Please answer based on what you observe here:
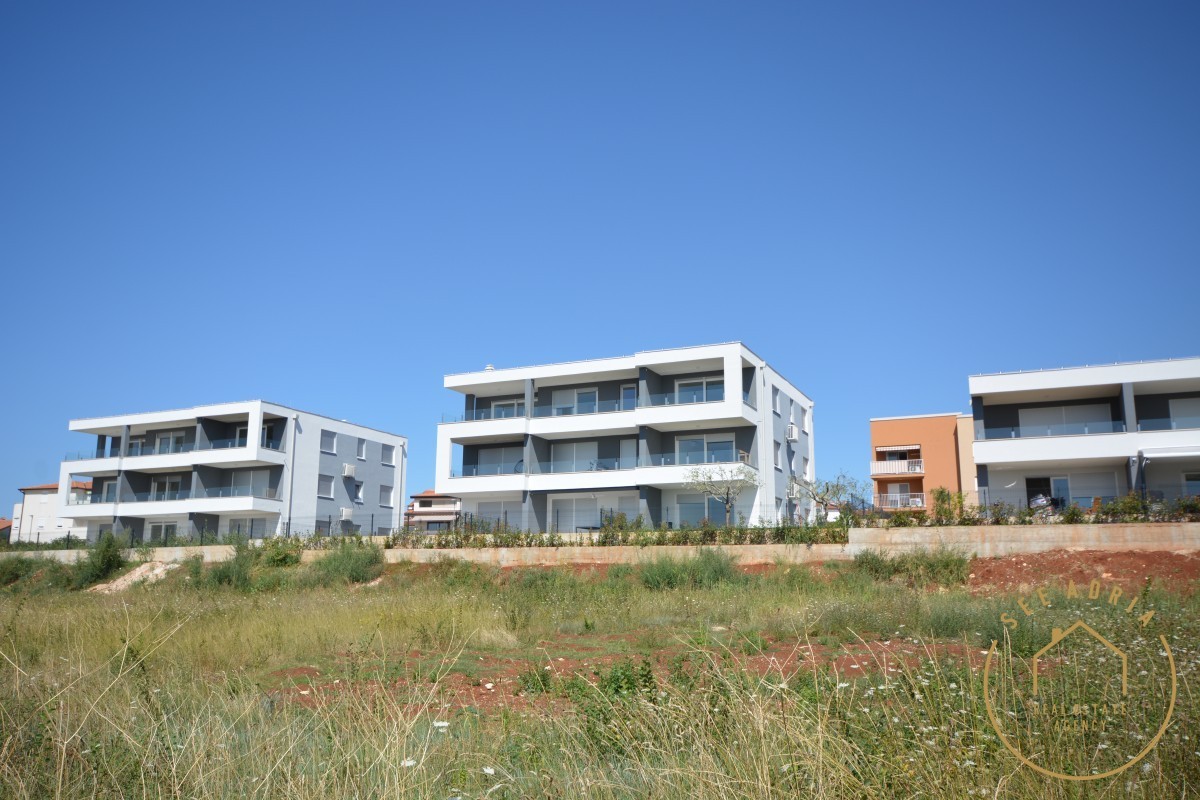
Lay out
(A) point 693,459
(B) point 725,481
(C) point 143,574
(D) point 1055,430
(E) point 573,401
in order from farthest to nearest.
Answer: (E) point 573,401 < (A) point 693,459 < (B) point 725,481 < (D) point 1055,430 < (C) point 143,574

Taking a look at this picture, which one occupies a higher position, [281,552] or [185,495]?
[185,495]

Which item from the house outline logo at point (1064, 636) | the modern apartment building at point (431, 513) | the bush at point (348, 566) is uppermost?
the modern apartment building at point (431, 513)

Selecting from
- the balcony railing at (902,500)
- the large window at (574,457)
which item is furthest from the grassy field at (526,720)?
the balcony railing at (902,500)

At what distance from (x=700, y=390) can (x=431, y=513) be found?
65.1 ft

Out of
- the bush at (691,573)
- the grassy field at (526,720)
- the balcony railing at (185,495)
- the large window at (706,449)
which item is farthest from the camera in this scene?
the balcony railing at (185,495)

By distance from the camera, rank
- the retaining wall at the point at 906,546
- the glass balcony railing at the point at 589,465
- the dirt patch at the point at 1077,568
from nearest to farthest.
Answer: the dirt patch at the point at 1077,568 < the retaining wall at the point at 906,546 < the glass balcony railing at the point at 589,465

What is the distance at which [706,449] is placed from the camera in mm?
Result: 42125

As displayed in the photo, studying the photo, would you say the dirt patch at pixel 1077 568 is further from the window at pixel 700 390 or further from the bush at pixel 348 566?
the bush at pixel 348 566

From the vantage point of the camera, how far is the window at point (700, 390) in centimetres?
4238

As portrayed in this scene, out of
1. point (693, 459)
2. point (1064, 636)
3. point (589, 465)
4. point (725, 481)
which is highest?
point (693, 459)

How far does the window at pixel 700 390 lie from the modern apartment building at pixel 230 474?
19388mm

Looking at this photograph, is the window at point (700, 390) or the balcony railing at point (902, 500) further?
the balcony railing at point (902, 500)

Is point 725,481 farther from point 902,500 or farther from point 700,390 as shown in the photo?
point 902,500

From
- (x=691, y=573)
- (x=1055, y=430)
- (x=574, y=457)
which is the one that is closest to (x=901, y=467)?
(x=1055, y=430)
